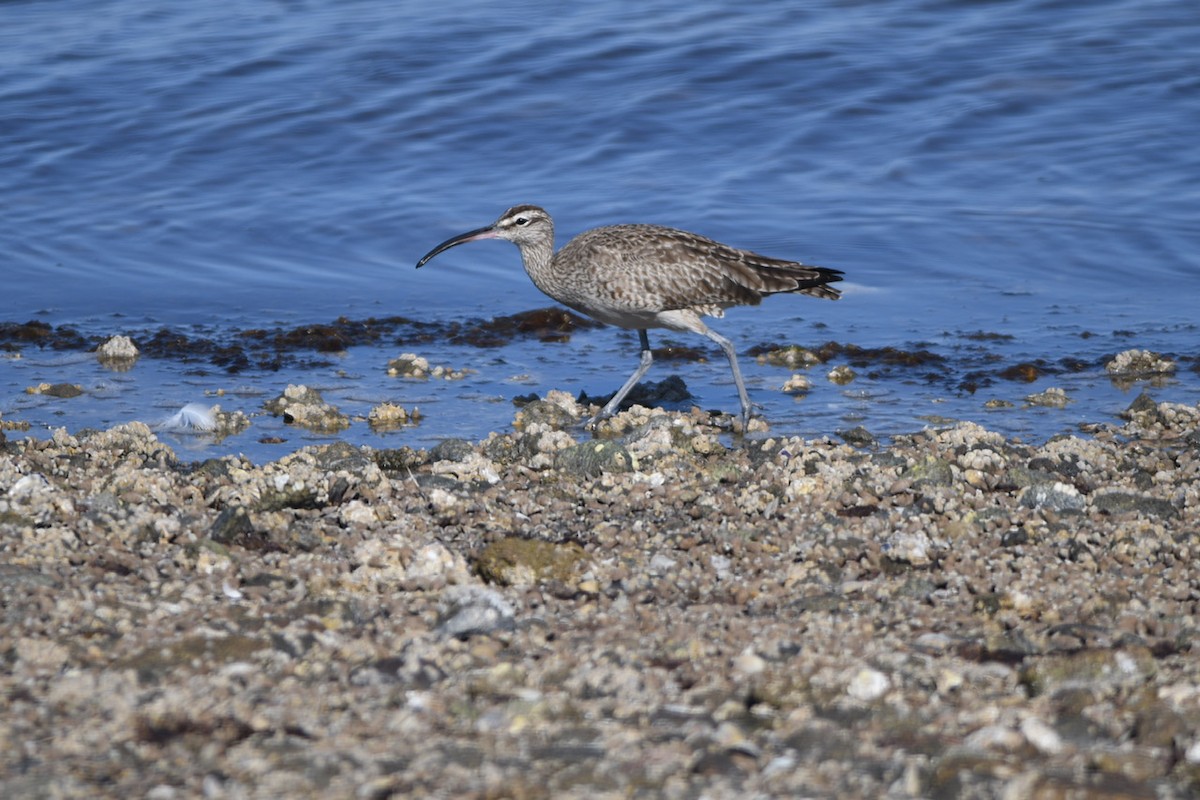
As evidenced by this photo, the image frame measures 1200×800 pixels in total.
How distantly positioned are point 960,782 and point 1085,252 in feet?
32.9

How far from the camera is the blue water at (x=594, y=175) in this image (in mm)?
11008

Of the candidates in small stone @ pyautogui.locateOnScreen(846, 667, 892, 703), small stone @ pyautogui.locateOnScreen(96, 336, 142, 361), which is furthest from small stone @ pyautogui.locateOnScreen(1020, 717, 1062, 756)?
small stone @ pyautogui.locateOnScreen(96, 336, 142, 361)

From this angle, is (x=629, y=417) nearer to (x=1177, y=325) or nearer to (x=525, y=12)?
(x=1177, y=325)

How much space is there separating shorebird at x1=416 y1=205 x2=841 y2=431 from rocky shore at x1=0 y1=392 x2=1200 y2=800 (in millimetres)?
2102

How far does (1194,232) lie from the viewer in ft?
44.8

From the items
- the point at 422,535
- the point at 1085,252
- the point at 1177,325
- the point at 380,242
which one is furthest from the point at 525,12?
the point at 422,535

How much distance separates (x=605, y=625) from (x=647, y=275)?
475 centimetres

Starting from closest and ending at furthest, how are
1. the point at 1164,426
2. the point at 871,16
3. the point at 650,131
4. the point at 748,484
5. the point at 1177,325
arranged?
the point at 748,484, the point at 1164,426, the point at 1177,325, the point at 650,131, the point at 871,16

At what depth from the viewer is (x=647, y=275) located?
993cm

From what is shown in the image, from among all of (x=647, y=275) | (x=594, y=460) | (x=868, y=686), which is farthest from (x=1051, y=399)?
(x=868, y=686)

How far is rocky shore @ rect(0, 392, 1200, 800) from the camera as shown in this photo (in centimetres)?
432

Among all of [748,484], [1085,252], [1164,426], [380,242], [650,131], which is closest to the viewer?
[748,484]

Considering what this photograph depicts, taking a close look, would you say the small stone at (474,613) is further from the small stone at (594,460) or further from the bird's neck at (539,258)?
the bird's neck at (539,258)

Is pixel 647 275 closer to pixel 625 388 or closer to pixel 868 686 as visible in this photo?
pixel 625 388
